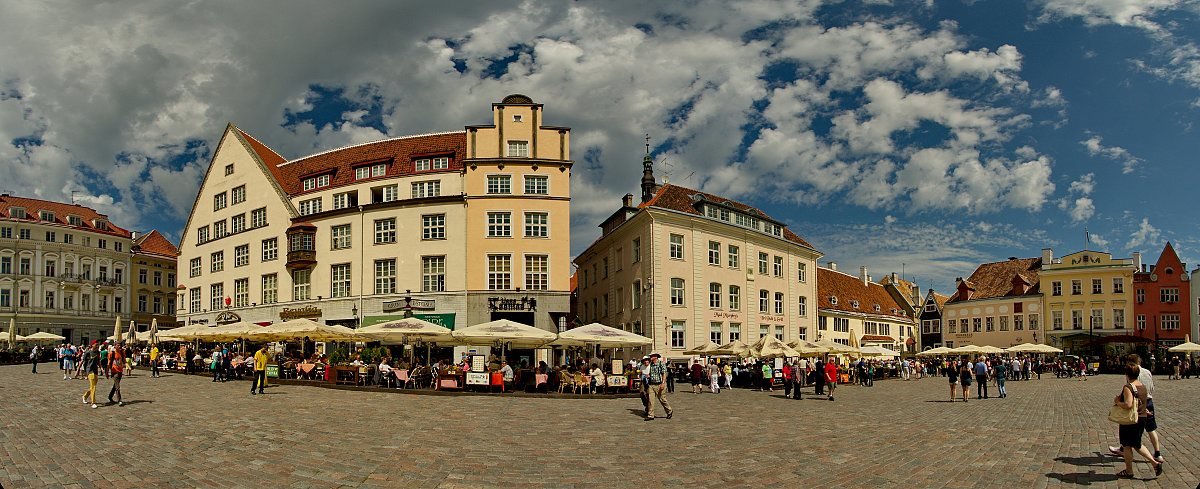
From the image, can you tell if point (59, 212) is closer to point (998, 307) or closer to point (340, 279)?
point (340, 279)

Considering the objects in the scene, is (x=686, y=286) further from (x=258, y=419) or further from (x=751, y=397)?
(x=258, y=419)

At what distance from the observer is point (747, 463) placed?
42.4 ft

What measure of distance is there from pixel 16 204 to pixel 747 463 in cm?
8299

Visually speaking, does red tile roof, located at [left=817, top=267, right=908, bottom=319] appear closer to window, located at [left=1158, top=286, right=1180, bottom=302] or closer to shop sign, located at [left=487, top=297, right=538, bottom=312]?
window, located at [left=1158, top=286, right=1180, bottom=302]

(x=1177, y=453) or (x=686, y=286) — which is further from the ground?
(x=686, y=286)

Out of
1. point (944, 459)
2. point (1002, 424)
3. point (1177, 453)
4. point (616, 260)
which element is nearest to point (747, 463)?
point (944, 459)

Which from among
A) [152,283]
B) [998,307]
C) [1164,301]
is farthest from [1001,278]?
[152,283]

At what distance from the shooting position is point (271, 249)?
175 ft

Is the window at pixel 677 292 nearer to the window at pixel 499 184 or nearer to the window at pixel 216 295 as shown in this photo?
the window at pixel 499 184

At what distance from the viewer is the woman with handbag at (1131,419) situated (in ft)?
37.4

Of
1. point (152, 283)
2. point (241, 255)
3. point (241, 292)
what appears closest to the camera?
point (241, 292)

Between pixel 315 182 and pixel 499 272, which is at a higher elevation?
pixel 315 182

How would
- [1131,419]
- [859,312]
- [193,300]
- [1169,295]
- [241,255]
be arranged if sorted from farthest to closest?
[859,312], [1169,295], [193,300], [241,255], [1131,419]

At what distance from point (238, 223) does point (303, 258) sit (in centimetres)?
960
